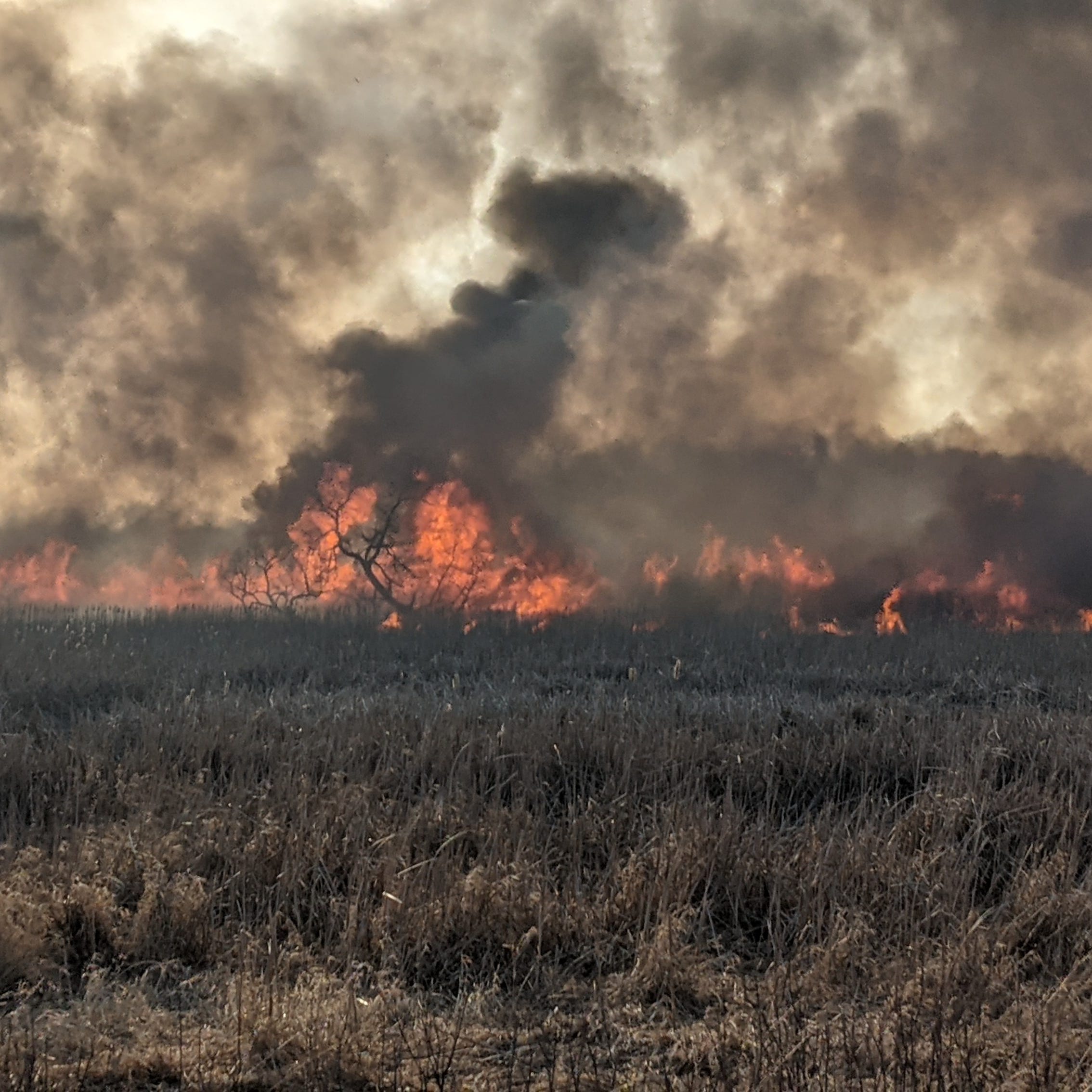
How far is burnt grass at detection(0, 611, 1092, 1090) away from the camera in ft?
12.9

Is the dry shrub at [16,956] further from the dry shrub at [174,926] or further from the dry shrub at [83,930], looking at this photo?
the dry shrub at [174,926]

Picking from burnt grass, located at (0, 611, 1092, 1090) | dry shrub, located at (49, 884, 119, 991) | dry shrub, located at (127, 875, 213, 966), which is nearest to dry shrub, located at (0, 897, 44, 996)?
burnt grass, located at (0, 611, 1092, 1090)

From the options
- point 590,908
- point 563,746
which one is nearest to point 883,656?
point 563,746

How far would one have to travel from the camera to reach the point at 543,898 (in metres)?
5.25

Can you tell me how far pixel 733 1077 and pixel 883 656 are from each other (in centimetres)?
1438

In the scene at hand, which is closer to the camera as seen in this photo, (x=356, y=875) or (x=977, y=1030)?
(x=977, y=1030)

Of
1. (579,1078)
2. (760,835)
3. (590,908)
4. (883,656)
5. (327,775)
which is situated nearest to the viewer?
(579,1078)

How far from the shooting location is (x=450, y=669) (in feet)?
51.3

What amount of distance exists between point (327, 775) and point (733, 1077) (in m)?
4.75

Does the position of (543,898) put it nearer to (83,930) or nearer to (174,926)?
(174,926)

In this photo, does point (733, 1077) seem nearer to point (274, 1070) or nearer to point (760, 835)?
point (274, 1070)

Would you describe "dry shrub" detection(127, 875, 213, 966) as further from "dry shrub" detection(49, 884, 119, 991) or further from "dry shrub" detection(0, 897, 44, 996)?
"dry shrub" detection(0, 897, 44, 996)

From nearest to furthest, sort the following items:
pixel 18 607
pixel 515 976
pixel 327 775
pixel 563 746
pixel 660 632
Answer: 1. pixel 515 976
2. pixel 327 775
3. pixel 563 746
4. pixel 660 632
5. pixel 18 607

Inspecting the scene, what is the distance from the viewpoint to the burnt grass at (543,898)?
3.92 meters
